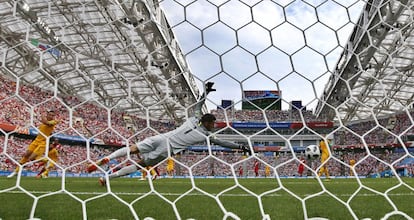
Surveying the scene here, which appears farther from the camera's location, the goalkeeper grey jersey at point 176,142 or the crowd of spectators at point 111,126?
the goalkeeper grey jersey at point 176,142

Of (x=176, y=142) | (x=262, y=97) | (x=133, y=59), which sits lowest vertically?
(x=176, y=142)

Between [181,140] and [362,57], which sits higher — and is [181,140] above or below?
below

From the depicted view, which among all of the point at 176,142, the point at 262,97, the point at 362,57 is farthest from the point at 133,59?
the point at 362,57

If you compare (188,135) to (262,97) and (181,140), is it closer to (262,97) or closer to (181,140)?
(181,140)

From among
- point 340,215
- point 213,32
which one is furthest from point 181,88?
point 340,215

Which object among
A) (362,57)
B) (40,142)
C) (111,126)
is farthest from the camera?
(40,142)

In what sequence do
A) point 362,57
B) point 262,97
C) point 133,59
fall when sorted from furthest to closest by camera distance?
point 133,59, point 362,57, point 262,97

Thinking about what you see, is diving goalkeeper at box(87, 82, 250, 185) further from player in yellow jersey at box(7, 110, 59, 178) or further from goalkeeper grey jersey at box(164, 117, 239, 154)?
player in yellow jersey at box(7, 110, 59, 178)

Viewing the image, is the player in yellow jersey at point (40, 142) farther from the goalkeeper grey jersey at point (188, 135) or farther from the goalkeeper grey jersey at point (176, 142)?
the goalkeeper grey jersey at point (188, 135)

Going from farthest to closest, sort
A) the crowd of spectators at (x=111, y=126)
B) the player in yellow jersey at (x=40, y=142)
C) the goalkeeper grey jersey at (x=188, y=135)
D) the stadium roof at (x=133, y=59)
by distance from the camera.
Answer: the player in yellow jersey at (x=40, y=142) → the goalkeeper grey jersey at (x=188, y=135) → the stadium roof at (x=133, y=59) → the crowd of spectators at (x=111, y=126)

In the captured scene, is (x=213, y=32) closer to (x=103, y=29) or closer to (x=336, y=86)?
(x=336, y=86)

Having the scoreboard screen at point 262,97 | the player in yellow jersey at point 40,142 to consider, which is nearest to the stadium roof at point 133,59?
the scoreboard screen at point 262,97

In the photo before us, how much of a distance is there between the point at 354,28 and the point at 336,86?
0.46m

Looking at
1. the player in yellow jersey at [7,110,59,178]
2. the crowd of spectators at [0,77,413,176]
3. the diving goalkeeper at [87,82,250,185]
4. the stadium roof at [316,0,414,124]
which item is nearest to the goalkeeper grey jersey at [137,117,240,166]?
the diving goalkeeper at [87,82,250,185]
